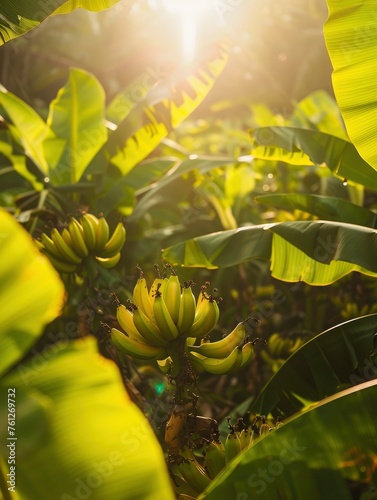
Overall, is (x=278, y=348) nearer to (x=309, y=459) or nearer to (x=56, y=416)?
(x=309, y=459)

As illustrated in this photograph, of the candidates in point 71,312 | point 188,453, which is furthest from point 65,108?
point 188,453

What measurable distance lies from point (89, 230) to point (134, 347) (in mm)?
449

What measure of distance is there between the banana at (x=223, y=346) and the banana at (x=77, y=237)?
0.47 m

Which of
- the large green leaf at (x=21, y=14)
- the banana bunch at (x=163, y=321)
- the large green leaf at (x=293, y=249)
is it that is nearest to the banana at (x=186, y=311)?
the banana bunch at (x=163, y=321)

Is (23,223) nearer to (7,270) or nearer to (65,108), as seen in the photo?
(65,108)

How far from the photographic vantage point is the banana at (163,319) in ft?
3.81

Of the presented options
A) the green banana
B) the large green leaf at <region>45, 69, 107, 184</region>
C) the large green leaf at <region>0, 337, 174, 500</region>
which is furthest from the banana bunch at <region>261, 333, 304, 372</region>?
the large green leaf at <region>0, 337, 174, 500</region>

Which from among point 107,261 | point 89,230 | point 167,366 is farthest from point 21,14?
point 167,366

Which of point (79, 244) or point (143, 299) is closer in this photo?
point (143, 299)

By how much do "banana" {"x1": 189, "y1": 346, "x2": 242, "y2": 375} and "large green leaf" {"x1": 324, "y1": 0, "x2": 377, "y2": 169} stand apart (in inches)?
20.1

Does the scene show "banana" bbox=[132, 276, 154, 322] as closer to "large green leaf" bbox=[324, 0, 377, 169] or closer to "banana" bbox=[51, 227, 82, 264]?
"banana" bbox=[51, 227, 82, 264]

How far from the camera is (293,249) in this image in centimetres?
141

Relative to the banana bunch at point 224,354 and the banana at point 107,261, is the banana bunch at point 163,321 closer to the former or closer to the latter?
the banana bunch at point 224,354

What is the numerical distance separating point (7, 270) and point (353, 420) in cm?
51
